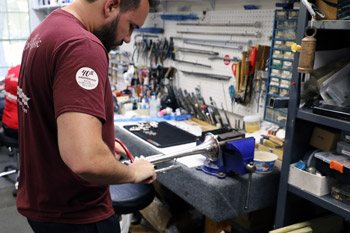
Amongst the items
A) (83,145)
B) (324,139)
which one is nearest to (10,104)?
(83,145)

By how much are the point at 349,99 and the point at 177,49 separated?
168 cm

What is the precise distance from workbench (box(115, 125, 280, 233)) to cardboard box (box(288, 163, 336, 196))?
21 cm

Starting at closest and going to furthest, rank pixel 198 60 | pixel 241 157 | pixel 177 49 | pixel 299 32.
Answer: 1. pixel 299 32
2. pixel 241 157
3. pixel 198 60
4. pixel 177 49

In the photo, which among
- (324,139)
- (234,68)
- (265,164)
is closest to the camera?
(324,139)

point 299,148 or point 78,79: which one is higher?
point 78,79

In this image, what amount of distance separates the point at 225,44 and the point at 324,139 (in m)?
1.12

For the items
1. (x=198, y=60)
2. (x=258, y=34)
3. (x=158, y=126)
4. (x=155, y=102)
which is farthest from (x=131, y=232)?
(x=258, y=34)

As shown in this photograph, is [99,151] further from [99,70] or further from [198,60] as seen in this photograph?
[198,60]

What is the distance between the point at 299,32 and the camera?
4.07ft

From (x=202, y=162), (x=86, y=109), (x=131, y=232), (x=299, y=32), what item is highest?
(x=299, y=32)

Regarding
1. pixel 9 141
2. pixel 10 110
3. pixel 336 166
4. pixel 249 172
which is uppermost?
pixel 336 166

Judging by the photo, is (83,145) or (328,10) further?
(328,10)

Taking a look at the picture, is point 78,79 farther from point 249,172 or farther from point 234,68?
point 234,68

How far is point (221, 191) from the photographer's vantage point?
4.67ft
